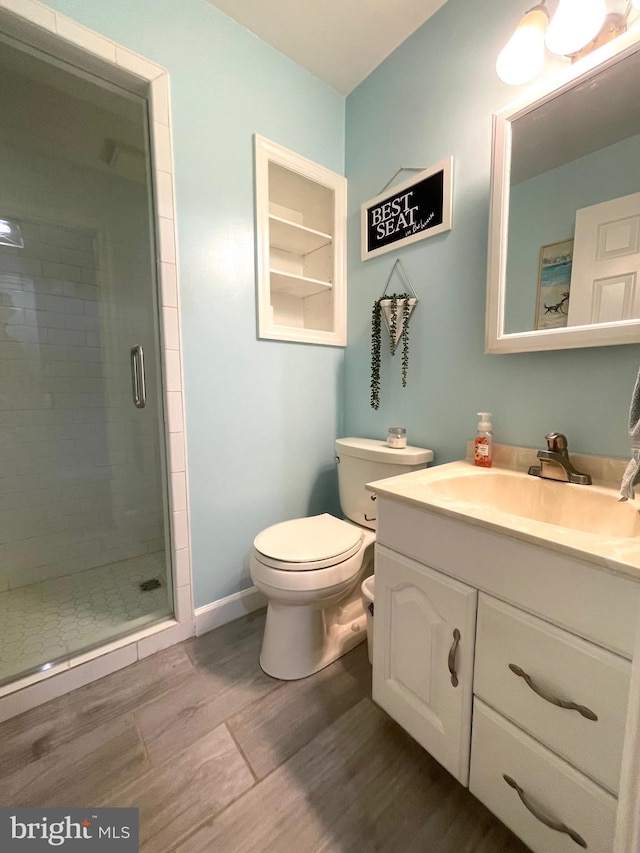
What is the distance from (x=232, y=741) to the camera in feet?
3.16

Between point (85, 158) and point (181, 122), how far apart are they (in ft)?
2.94

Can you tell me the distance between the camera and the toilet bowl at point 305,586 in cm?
107

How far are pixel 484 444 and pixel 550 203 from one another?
719 millimetres

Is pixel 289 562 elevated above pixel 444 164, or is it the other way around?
pixel 444 164

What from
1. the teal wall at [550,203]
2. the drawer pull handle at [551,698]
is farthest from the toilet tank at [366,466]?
the drawer pull handle at [551,698]

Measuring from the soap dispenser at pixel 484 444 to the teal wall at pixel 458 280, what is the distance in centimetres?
7

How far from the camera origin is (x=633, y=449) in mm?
691

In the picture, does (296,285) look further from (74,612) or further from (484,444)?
(74,612)

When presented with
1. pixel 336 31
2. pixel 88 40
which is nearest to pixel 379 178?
pixel 336 31

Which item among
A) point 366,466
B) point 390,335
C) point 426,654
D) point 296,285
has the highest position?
point 296,285

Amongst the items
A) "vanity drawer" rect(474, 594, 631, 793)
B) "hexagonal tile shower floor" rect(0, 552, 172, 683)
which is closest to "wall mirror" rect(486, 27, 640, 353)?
"vanity drawer" rect(474, 594, 631, 793)

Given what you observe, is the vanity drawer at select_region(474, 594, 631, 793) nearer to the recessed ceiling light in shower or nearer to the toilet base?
the toilet base

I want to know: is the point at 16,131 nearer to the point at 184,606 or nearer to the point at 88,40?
the point at 88,40

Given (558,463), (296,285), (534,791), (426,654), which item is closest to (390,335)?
(296,285)
